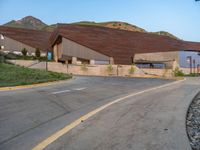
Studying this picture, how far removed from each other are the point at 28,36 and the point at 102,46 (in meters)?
27.6

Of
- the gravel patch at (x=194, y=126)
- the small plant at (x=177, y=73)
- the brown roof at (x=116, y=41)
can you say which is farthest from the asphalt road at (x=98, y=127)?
the brown roof at (x=116, y=41)

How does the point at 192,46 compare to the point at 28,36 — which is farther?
the point at 28,36

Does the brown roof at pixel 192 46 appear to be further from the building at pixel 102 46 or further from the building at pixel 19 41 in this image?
the building at pixel 19 41

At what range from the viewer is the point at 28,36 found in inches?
3398

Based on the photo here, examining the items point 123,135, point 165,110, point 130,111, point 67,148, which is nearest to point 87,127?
point 123,135

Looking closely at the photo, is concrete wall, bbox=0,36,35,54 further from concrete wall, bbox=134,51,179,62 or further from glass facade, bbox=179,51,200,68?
glass facade, bbox=179,51,200,68

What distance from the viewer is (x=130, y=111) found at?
10.0 m

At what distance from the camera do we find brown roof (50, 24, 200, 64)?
67000mm

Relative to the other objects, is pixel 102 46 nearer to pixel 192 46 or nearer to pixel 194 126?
pixel 192 46

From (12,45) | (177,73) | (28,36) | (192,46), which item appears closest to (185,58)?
(177,73)

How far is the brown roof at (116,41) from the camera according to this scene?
67000 mm

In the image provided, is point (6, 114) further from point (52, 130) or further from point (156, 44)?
point (156, 44)

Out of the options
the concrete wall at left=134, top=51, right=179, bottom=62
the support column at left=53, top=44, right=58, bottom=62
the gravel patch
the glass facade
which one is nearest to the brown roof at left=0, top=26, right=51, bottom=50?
the support column at left=53, top=44, right=58, bottom=62

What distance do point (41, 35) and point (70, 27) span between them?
24599 millimetres
